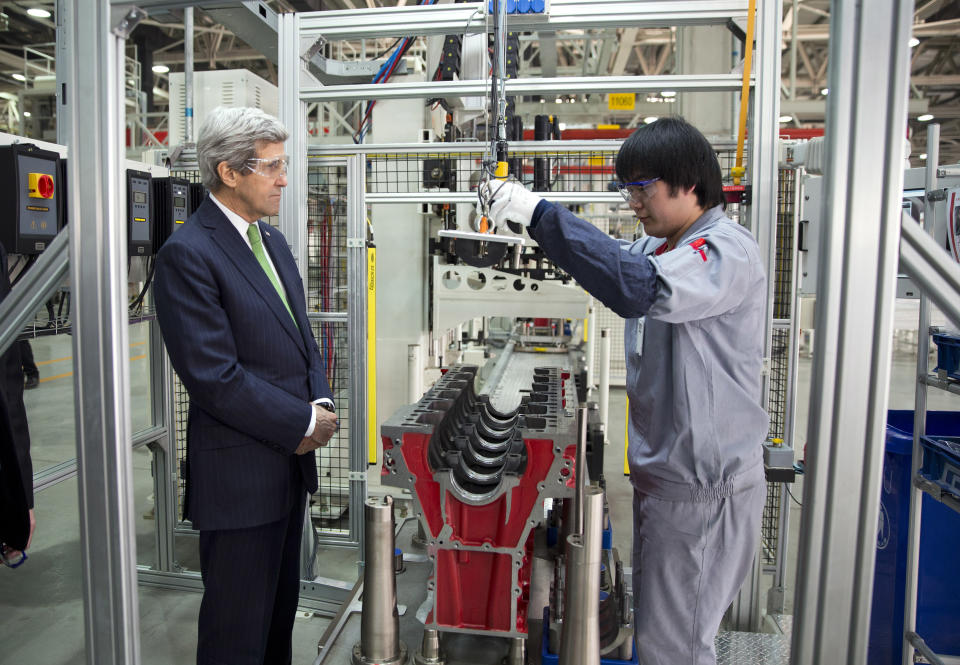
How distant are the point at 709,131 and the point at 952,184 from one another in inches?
170

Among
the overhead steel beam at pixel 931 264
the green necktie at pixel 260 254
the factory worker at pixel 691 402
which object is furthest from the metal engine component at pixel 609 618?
the overhead steel beam at pixel 931 264

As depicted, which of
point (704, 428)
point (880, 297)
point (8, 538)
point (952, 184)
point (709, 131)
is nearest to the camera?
point (880, 297)

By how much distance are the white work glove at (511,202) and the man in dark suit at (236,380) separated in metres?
0.66

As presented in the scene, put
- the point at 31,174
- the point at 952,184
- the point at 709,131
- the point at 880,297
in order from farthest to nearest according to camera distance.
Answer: the point at 709,131 < the point at 31,174 < the point at 952,184 < the point at 880,297

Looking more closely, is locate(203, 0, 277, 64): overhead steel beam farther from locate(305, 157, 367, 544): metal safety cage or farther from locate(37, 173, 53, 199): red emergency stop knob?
locate(37, 173, 53, 199): red emergency stop knob

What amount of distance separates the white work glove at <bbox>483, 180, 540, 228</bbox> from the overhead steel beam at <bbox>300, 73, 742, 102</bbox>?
1207mm

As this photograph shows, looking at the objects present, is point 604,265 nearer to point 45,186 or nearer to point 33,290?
point 33,290

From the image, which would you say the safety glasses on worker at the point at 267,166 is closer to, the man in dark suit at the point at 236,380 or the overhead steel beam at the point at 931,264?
the man in dark suit at the point at 236,380

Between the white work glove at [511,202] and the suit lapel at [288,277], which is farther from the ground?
the white work glove at [511,202]

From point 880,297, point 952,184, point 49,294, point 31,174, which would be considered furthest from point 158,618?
point 952,184

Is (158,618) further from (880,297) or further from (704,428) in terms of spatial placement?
(880,297)

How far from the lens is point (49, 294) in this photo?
45.6 inches

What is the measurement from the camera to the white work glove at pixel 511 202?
144 cm

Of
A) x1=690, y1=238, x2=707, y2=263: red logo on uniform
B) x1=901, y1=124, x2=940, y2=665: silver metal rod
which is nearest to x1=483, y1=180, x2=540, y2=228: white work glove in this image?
x1=690, y1=238, x2=707, y2=263: red logo on uniform
